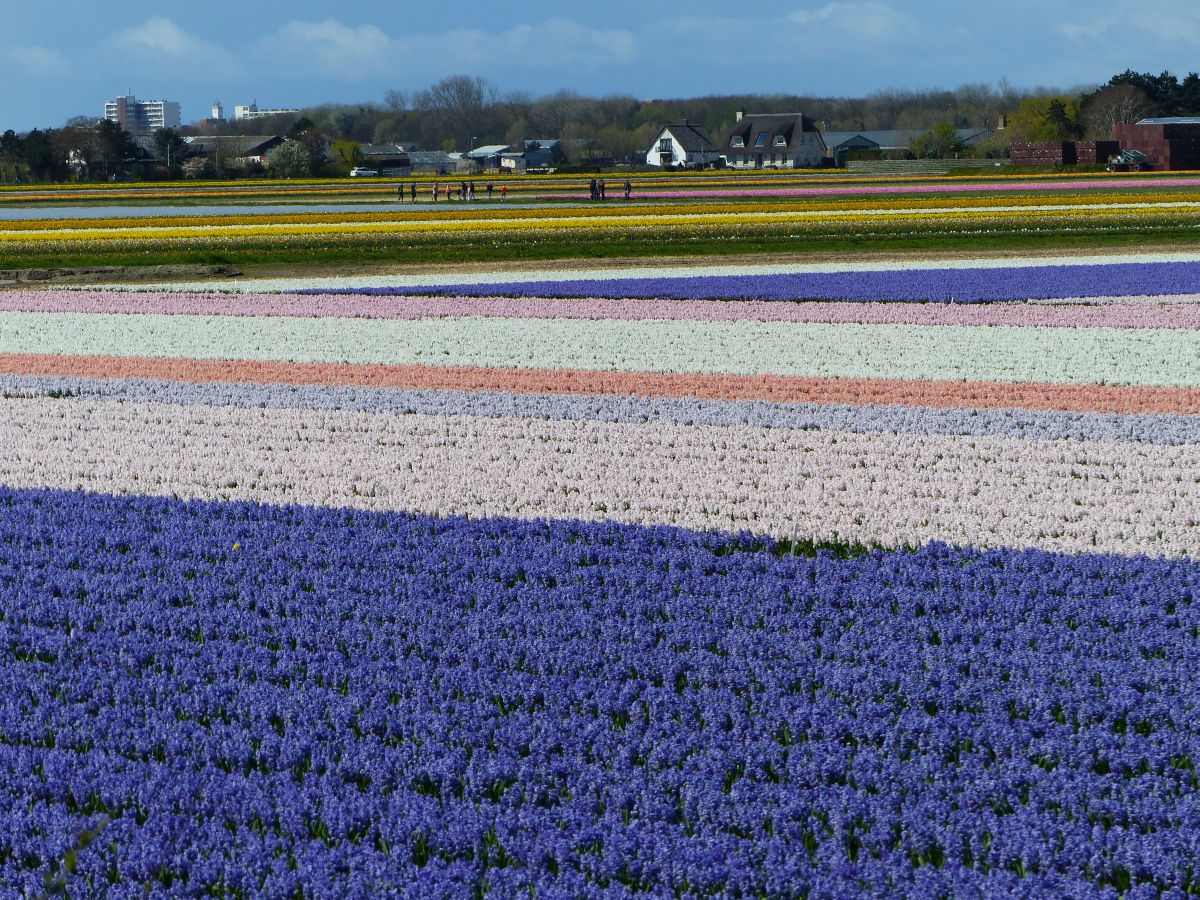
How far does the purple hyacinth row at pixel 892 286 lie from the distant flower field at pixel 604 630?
27.7 ft

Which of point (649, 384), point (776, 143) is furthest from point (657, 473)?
point (776, 143)

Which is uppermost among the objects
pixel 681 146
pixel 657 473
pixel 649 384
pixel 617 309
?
pixel 681 146

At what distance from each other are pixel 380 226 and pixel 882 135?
137 meters

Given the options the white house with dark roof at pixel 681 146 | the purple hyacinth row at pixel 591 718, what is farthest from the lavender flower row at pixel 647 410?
the white house with dark roof at pixel 681 146

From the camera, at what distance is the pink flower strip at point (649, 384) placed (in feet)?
50.8

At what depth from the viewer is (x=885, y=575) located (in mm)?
9344

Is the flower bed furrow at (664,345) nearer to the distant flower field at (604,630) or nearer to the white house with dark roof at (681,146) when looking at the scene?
the distant flower field at (604,630)

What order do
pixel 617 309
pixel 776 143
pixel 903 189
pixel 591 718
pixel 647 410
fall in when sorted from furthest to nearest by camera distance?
pixel 776 143 → pixel 903 189 → pixel 617 309 → pixel 647 410 → pixel 591 718

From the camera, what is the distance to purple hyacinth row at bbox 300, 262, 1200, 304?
26.0 metres

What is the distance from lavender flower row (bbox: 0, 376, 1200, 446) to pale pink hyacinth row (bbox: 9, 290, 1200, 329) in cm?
733

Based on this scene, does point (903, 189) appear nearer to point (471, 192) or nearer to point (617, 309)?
point (471, 192)

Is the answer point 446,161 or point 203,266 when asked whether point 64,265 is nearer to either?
point 203,266

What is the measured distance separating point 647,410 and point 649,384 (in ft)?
5.25

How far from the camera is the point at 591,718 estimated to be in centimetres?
714
